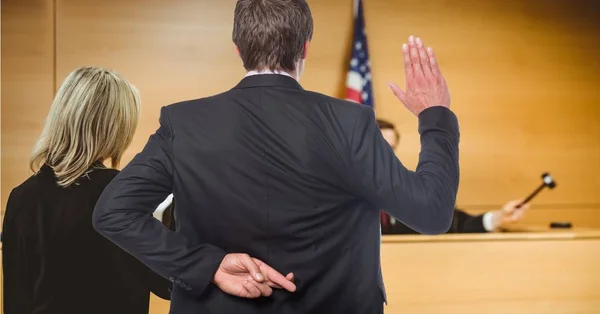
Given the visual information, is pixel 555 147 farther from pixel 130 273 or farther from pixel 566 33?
pixel 130 273

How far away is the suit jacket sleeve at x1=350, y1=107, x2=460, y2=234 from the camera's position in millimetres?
1288

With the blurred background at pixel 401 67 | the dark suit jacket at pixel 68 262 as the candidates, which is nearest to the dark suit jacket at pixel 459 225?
the blurred background at pixel 401 67

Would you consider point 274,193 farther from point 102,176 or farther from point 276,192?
point 102,176

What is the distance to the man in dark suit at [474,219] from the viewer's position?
459cm

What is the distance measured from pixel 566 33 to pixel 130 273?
14.7 ft

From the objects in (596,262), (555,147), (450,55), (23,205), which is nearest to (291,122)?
(23,205)

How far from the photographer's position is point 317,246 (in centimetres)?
134

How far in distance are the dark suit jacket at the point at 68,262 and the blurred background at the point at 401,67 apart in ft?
9.56

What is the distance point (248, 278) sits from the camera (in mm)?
1321

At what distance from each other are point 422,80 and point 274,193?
14.0 inches

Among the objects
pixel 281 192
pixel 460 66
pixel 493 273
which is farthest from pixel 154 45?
pixel 281 192

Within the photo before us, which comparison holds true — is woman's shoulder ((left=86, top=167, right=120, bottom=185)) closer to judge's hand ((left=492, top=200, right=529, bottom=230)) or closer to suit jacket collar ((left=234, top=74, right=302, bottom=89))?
suit jacket collar ((left=234, top=74, right=302, bottom=89))

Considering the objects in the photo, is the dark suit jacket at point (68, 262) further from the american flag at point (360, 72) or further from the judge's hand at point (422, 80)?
the american flag at point (360, 72)

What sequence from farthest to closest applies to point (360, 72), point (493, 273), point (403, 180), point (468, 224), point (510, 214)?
point (360, 72)
point (468, 224)
point (510, 214)
point (493, 273)
point (403, 180)
